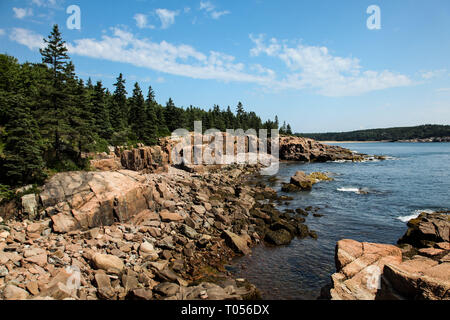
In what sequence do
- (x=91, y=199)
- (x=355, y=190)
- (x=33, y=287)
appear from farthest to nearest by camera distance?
1. (x=355, y=190)
2. (x=91, y=199)
3. (x=33, y=287)

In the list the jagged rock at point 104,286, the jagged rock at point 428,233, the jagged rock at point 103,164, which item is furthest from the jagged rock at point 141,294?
the jagged rock at point 103,164

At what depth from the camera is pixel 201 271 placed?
15.3 metres

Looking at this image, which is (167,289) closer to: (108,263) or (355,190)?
(108,263)

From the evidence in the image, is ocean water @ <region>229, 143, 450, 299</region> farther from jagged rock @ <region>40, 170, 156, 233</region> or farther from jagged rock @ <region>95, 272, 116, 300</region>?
jagged rock @ <region>40, 170, 156, 233</region>

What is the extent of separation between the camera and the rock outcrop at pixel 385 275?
29.8 feet

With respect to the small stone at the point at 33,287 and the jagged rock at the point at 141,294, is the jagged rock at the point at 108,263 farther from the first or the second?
the small stone at the point at 33,287

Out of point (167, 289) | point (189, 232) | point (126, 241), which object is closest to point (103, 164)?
point (126, 241)

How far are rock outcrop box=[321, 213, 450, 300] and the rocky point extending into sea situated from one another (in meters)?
0.10

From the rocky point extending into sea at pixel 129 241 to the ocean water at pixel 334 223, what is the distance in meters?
1.31

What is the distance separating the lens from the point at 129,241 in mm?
16406

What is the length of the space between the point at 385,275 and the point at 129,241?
14817mm
